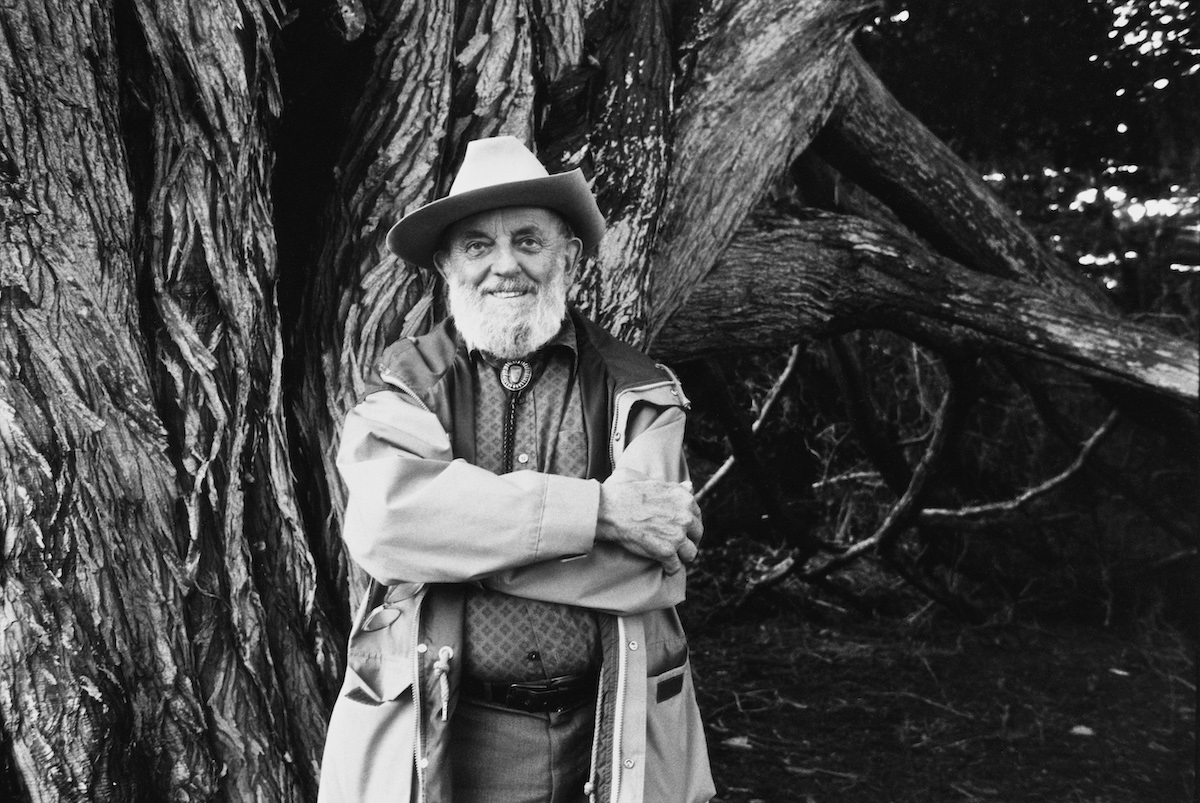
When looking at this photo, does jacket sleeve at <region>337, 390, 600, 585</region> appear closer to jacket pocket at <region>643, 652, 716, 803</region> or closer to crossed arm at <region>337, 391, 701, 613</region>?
crossed arm at <region>337, 391, 701, 613</region>

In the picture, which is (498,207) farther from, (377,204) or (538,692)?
(538,692)

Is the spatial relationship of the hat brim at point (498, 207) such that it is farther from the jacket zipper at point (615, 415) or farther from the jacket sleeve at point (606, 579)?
the jacket sleeve at point (606, 579)

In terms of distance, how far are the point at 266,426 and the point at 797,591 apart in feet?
14.8

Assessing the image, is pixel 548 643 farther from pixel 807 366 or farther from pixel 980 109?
pixel 807 366

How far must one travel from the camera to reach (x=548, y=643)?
2.01 m

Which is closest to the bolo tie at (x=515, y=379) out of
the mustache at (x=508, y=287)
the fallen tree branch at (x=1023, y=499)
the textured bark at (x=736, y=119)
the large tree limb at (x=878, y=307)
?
the mustache at (x=508, y=287)

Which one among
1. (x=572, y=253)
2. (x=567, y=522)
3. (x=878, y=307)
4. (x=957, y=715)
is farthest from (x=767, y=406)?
(x=567, y=522)

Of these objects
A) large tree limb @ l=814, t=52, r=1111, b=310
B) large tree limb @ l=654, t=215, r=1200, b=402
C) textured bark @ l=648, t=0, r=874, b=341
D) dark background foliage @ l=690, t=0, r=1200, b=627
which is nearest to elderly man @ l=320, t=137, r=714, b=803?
textured bark @ l=648, t=0, r=874, b=341

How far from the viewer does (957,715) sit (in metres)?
4.90

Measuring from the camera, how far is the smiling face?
2152 mm

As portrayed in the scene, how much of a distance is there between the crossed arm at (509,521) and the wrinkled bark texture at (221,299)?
0.58 metres

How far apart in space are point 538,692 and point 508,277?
0.80 meters

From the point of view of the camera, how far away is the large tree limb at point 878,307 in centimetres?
382

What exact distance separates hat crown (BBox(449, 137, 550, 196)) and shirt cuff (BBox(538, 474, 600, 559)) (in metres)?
0.64
